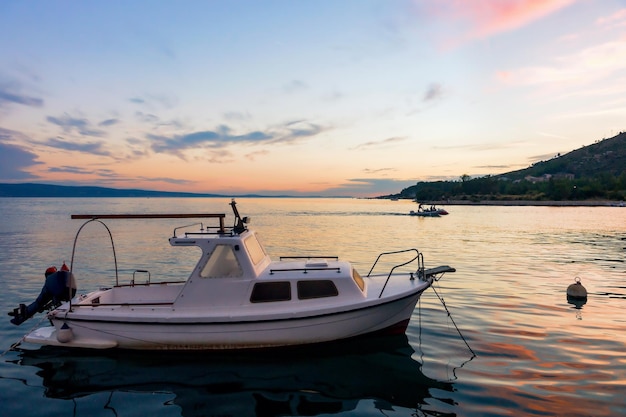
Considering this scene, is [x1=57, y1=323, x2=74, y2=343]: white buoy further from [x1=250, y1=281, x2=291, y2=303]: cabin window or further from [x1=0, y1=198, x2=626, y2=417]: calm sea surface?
[x1=250, y1=281, x2=291, y2=303]: cabin window

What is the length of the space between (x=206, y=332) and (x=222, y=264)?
1863mm

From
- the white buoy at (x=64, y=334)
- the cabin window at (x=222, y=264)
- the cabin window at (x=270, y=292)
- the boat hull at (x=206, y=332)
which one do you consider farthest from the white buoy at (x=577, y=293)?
the white buoy at (x=64, y=334)

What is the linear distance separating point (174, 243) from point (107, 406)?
424 cm

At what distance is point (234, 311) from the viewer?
421 inches

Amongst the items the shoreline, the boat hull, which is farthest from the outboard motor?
the shoreline

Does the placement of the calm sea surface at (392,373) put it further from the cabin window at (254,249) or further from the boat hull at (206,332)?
the cabin window at (254,249)

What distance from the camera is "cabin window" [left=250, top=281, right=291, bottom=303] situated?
10914 mm

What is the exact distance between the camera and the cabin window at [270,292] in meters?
10.9

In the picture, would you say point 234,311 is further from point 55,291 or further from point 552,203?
point 552,203

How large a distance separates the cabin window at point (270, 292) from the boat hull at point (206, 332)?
62 cm

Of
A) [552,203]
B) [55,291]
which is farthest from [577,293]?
[552,203]

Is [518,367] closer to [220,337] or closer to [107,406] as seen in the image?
[220,337]

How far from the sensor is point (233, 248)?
440 inches

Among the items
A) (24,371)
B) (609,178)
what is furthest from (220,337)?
(609,178)
